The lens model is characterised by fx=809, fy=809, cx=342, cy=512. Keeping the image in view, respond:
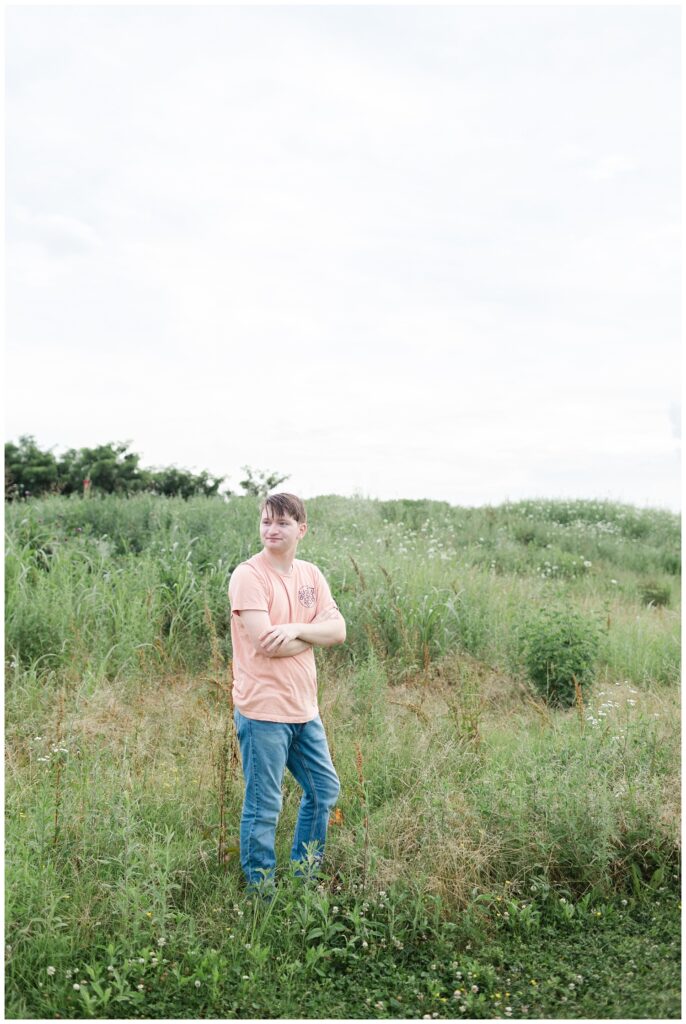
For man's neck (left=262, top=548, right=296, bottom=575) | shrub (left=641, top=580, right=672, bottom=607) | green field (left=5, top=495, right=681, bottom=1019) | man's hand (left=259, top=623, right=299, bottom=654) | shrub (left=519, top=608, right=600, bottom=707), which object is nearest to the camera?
green field (left=5, top=495, right=681, bottom=1019)

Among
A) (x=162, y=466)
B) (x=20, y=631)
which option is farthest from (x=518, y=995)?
(x=162, y=466)

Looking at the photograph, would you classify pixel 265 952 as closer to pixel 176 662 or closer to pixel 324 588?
pixel 324 588

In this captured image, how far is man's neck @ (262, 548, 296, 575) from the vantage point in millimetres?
3820

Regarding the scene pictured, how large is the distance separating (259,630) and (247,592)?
0.59 ft

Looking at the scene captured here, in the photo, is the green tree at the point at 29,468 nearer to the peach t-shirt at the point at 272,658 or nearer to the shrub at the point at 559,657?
the shrub at the point at 559,657

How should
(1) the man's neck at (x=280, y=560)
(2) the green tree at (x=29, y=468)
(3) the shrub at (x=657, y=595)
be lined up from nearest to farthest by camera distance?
(1) the man's neck at (x=280, y=560), (3) the shrub at (x=657, y=595), (2) the green tree at (x=29, y=468)

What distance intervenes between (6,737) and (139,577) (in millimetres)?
2678

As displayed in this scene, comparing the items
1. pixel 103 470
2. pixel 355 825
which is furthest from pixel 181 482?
pixel 355 825

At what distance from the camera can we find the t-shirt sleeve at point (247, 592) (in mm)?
3613

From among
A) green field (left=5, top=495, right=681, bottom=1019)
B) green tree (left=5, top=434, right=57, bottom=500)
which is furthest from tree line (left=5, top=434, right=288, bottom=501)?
green field (left=5, top=495, right=681, bottom=1019)

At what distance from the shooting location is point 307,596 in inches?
153

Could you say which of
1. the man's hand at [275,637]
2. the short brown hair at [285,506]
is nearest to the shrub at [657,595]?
the short brown hair at [285,506]

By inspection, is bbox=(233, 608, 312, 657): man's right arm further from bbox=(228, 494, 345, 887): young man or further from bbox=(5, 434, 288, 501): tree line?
bbox=(5, 434, 288, 501): tree line

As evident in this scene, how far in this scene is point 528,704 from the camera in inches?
257
